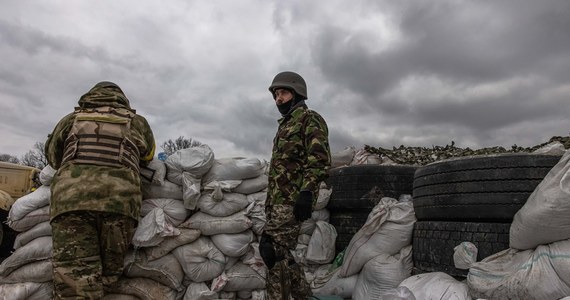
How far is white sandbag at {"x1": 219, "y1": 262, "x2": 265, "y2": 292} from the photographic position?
3225mm

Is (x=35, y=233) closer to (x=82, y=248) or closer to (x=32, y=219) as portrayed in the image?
(x=32, y=219)

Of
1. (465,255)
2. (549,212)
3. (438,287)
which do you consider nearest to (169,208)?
(438,287)

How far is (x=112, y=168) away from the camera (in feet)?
8.77

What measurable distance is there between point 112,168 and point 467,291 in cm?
220

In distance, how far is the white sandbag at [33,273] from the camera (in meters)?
2.97

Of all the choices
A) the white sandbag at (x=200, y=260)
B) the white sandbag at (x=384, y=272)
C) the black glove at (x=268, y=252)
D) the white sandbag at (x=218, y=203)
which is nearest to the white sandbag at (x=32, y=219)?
the white sandbag at (x=200, y=260)

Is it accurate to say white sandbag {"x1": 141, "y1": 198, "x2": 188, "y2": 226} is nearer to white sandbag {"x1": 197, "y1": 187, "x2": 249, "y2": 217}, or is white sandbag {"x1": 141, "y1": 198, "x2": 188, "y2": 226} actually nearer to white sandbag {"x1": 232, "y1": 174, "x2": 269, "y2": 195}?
white sandbag {"x1": 197, "y1": 187, "x2": 249, "y2": 217}

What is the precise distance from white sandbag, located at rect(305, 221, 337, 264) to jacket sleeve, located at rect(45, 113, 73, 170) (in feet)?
6.67

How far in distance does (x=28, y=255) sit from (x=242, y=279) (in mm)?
1528

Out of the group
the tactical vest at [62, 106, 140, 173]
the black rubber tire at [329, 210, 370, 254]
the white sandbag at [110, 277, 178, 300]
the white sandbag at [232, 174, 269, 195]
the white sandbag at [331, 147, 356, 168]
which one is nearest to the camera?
the tactical vest at [62, 106, 140, 173]

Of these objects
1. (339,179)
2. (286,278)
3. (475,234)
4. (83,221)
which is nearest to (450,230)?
(475,234)

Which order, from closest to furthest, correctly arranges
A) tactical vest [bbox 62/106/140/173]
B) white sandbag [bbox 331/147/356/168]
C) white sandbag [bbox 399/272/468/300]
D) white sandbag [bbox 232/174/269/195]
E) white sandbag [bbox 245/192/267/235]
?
white sandbag [bbox 399/272/468/300] → tactical vest [bbox 62/106/140/173] → white sandbag [bbox 245/192/267/235] → white sandbag [bbox 232/174/269/195] → white sandbag [bbox 331/147/356/168]

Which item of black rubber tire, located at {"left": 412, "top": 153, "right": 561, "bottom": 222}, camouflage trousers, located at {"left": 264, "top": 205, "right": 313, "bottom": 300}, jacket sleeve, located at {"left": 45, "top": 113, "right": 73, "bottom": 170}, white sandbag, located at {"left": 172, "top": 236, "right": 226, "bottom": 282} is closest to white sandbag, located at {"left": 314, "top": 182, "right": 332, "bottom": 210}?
camouflage trousers, located at {"left": 264, "top": 205, "right": 313, "bottom": 300}

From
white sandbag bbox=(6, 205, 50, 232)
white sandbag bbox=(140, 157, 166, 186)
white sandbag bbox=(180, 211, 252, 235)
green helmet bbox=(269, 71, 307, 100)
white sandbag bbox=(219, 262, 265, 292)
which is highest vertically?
green helmet bbox=(269, 71, 307, 100)
